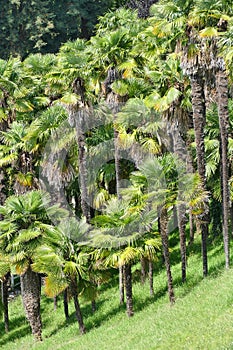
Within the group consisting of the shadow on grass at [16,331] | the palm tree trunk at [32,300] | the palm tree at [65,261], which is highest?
the palm tree at [65,261]

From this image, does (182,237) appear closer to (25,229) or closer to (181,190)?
(181,190)

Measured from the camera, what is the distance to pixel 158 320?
79.2ft

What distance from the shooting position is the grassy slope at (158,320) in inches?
819

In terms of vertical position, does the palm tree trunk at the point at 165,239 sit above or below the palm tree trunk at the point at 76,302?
above

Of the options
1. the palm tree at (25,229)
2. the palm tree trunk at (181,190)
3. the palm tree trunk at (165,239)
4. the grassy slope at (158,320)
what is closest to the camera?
the grassy slope at (158,320)

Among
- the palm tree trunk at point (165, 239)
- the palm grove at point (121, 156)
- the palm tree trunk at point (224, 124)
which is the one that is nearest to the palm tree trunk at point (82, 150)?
the palm grove at point (121, 156)

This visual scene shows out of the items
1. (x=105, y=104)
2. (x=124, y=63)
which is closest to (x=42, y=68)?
(x=105, y=104)

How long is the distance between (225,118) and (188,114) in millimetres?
3879

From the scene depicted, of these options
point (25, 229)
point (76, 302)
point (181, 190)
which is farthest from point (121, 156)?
point (181, 190)

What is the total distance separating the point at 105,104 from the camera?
3312cm

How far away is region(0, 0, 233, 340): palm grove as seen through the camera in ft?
87.3

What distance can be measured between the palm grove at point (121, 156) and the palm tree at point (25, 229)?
47mm

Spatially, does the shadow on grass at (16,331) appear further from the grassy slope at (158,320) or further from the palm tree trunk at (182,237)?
the palm tree trunk at (182,237)

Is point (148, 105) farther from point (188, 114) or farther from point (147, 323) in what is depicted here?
point (147, 323)
